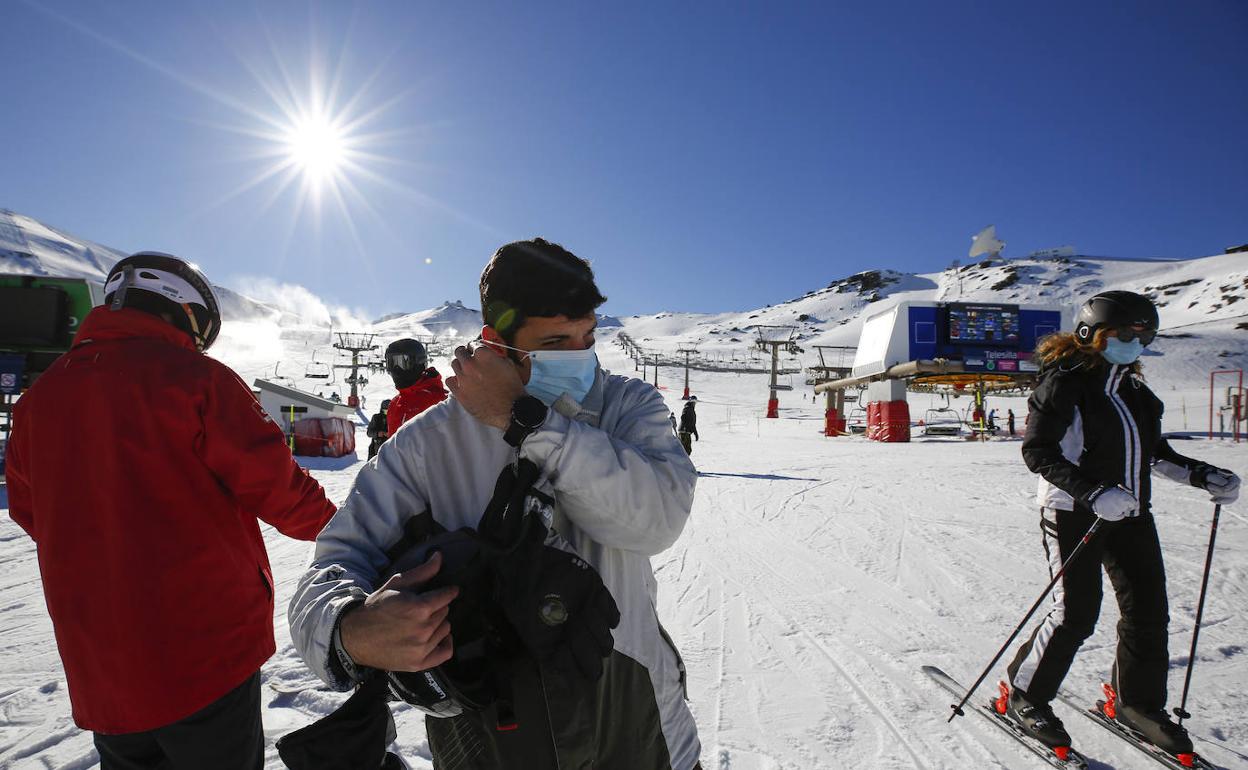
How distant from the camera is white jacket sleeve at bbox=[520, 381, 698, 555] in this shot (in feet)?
3.96

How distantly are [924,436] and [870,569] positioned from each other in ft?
76.9

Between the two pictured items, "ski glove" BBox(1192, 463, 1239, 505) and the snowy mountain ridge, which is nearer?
"ski glove" BBox(1192, 463, 1239, 505)

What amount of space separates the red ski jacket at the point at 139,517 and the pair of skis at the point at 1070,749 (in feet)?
11.2

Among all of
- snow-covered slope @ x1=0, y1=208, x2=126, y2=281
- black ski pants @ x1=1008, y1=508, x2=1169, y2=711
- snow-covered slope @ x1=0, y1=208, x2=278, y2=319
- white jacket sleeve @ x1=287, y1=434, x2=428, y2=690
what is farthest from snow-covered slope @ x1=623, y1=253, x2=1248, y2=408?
snow-covered slope @ x1=0, y1=208, x2=126, y2=281

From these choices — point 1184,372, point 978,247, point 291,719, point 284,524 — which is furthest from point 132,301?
point 978,247

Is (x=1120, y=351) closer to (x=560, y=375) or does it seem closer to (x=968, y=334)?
(x=560, y=375)

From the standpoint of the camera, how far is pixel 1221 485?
9.11ft

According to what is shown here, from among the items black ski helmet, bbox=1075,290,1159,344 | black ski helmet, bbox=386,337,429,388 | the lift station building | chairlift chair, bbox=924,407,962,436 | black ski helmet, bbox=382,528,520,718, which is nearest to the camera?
black ski helmet, bbox=382,528,520,718

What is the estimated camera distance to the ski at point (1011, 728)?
2477mm

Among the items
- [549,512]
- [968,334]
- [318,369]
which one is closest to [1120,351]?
[549,512]

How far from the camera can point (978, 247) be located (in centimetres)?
8275

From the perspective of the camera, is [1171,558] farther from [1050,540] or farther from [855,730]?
[855,730]

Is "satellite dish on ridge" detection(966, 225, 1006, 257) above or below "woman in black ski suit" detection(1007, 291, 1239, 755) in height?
above

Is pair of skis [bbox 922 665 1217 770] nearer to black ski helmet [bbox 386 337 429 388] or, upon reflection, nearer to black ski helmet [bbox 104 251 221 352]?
black ski helmet [bbox 104 251 221 352]
